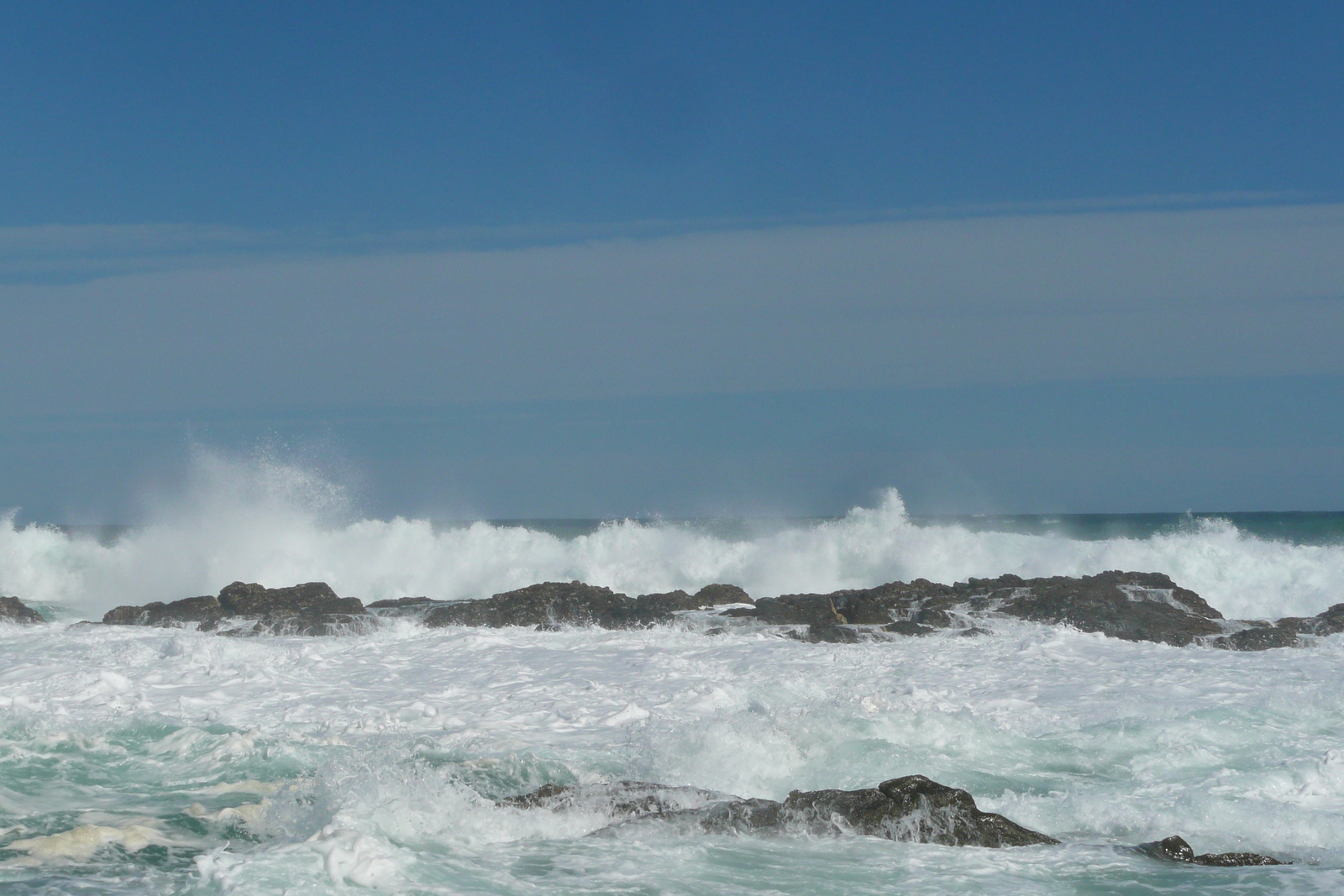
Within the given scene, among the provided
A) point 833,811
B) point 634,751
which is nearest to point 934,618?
point 634,751

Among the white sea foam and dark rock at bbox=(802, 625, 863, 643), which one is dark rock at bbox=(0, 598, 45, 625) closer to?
the white sea foam

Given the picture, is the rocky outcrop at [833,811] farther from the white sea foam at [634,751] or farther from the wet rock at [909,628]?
the wet rock at [909,628]

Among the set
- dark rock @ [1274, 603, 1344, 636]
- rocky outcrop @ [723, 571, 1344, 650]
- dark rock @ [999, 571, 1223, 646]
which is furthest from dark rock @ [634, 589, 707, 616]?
dark rock @ [1274, 603, 1344, 636]

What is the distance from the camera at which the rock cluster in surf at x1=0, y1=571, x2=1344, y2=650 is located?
16.1 meters

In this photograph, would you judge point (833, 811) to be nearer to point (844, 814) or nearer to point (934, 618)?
point (844, 814)

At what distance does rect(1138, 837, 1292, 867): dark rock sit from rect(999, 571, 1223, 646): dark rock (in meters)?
9.36

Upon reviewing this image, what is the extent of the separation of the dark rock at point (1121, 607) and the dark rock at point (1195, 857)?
30.7 ft

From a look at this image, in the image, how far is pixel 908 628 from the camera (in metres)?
16.3

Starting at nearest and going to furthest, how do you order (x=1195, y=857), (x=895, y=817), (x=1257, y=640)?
(x=1195, y=857), (x=895, y=817), (x=1257, y=640)

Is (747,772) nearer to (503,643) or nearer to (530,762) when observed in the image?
(530,762)

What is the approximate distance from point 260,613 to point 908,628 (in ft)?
32.7

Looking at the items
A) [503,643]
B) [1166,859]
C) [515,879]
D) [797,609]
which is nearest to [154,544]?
[503,643]

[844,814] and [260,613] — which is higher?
[260,613]

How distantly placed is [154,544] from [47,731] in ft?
58.1
